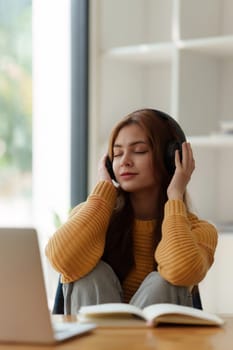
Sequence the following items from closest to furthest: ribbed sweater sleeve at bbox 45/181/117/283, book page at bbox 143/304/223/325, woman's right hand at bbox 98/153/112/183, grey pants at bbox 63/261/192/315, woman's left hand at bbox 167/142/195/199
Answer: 1. book page at bbox 143/304/223/325
2. grey pants at bbox 63/261/192/315
3. ribbed sweater sleeve at bbox 45/181/117/283
4. woman's left hand at bbox 167/142/195/199
5. woman's right hand at bbox 98/153/112/183

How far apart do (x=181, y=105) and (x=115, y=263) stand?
1.15 meters

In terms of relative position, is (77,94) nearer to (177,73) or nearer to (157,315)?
(177,73)

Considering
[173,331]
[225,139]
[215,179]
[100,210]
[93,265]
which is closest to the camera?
[173,331]

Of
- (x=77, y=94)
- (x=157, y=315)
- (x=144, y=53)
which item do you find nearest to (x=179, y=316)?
(x=157, y=315)

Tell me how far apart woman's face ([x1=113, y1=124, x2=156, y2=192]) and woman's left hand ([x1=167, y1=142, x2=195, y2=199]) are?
0.21 ft

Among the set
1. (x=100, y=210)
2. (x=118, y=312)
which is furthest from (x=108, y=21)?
(x=118, y=312)

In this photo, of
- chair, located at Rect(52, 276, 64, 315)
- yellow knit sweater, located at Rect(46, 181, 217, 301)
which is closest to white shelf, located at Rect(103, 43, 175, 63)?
yellow knit sweater, located at Rect(46, 181, 217, 301)

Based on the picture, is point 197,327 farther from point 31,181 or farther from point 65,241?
point 31,181

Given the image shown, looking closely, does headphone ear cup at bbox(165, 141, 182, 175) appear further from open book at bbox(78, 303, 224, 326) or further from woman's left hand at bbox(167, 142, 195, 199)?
open book at bbox(78, 303, 224, 326)

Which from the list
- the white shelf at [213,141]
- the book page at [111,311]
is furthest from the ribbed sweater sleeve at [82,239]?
the white shelf at [213,141]

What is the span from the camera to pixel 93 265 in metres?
1.92

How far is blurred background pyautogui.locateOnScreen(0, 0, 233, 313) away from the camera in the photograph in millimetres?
3232

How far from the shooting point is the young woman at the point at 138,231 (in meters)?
1.86

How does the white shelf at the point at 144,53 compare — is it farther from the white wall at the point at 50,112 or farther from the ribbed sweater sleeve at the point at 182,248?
the ribbed sweater sleeve at the point at 182,248
